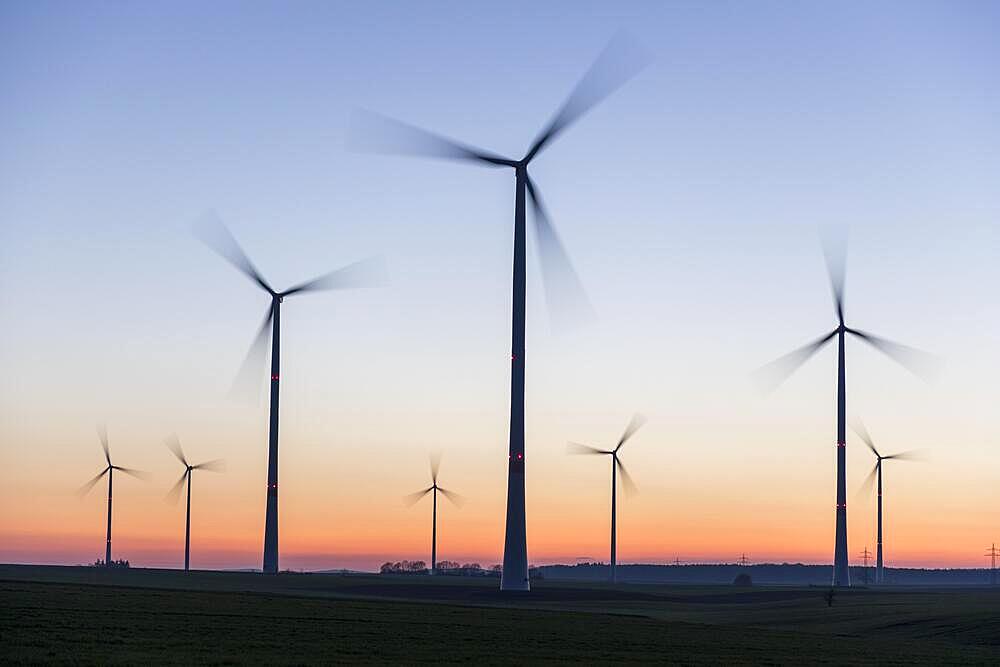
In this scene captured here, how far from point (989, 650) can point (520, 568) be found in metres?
37.2

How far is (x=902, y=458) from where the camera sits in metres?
169

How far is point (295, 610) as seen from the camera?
71750 millimetres

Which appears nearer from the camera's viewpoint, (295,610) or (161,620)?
(161,620)

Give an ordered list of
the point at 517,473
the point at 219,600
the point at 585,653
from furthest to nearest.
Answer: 1. the point at 517,473
2. the point at 219,600
3. the point at 585,653

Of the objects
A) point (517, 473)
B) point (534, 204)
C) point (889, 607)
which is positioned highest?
point (534, 204)

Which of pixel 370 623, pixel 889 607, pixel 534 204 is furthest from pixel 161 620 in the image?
pixel 889 607

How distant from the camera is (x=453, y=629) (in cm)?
6184

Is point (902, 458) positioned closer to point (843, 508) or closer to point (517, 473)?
point (843, 508)

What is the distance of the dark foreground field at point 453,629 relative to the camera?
47.8 m

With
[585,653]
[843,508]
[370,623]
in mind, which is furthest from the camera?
[843,508]

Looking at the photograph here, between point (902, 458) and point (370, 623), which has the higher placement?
point (902, 458)

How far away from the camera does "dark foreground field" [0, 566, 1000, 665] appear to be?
47750 mm

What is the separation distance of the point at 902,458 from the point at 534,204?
308 ft

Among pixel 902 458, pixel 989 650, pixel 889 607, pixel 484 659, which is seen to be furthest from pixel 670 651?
pixel 902 458
